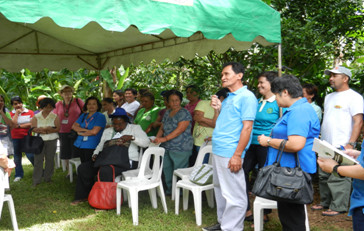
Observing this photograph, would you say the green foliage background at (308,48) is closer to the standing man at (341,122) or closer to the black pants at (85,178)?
the standing man at (341,122)

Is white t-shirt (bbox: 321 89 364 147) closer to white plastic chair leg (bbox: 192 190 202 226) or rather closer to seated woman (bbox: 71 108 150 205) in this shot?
white plastic chair leg (bbox: 192 190 202 226)

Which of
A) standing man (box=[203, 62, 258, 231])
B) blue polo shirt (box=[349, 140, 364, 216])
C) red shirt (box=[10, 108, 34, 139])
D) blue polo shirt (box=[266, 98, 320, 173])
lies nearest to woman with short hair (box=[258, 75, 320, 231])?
blue polo shirt (box=[266, 98, 320, 173])

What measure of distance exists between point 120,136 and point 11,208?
1682mm

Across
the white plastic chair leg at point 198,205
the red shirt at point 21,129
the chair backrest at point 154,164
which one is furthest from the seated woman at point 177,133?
the red shirt at point 21,129

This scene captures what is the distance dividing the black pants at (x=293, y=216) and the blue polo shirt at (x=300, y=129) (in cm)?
33

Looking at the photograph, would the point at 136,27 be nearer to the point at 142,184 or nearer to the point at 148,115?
the point at 148,115

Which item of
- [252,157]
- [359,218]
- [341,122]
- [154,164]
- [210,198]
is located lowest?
[210,198]

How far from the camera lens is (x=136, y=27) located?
5008 mm

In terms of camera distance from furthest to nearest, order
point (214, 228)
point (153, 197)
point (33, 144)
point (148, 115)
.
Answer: point (33, 144)
point (148, 115)
point (153, 197)
point (214, 228)

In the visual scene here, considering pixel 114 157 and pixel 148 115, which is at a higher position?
pixel 148 115

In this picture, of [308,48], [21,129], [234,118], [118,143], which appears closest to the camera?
[234,118]

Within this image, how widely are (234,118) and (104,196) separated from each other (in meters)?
2.14

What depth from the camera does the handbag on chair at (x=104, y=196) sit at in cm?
461

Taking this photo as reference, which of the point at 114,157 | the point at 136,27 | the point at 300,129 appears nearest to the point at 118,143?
the point at 114,157
